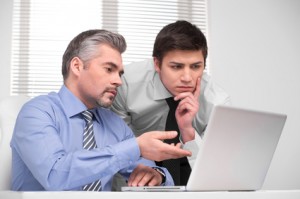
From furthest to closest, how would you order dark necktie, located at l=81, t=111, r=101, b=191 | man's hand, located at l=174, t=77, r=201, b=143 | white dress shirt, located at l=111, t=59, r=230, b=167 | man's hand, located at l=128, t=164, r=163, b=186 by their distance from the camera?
white dress shirt, located at l=111, t=59, r=230, b=167
man's hand, located at l=174, t=77, r=201, b=143
dark necktie, located at l=81, t=111, r=101, b=191
man's hand, located at l=128, t=164, r=163, b=186

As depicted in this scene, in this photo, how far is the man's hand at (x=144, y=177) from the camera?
4.75 ft

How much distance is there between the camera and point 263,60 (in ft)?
11.3

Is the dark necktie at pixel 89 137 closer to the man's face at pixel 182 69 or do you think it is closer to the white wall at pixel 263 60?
the man's face at pixel 182 69

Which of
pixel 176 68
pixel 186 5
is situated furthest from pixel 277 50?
pixel 176 68

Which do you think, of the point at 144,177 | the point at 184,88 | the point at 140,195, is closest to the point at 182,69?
the point at 184,88

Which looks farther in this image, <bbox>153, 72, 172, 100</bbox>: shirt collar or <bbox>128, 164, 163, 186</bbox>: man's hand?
<bbox>153, 72, 172, 100</bbox>: shirt collar

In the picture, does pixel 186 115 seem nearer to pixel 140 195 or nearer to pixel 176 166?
pixel 176 166

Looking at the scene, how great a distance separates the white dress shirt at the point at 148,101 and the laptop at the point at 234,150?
39.8 inches

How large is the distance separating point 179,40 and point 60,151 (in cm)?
104

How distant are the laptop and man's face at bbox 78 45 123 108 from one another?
0.68 metres

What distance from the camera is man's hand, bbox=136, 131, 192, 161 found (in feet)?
3.86

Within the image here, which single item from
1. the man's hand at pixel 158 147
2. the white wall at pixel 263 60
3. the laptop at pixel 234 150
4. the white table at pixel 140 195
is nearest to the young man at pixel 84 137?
the man's hand at pixel 158 147

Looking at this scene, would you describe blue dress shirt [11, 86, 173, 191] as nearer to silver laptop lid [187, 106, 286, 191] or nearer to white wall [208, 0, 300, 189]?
silver laptop lid [187, 106, 286, 191]

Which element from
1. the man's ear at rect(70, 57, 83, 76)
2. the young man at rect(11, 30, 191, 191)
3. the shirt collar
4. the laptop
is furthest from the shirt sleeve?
the shirt collar
